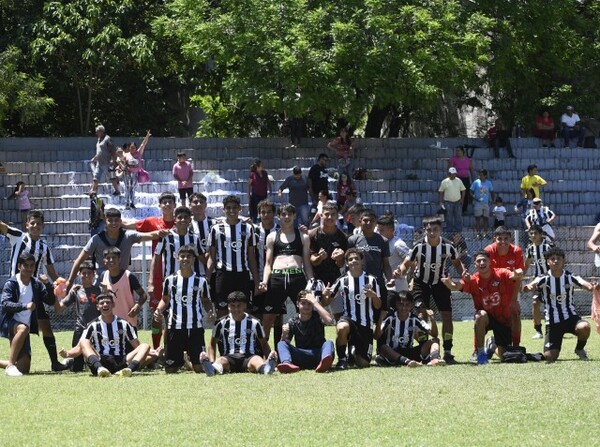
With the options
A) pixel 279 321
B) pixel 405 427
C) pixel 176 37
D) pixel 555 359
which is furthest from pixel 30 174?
pixel 405 427

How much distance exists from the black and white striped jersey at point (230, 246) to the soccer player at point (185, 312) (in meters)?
0.92

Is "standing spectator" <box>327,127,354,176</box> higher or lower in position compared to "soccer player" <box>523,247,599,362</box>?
higher

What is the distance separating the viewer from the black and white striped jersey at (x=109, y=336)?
1536cm

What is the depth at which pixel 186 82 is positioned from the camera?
133 feet

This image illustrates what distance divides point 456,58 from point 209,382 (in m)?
21.2

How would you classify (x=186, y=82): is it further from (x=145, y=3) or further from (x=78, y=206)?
(x=78, y=206)

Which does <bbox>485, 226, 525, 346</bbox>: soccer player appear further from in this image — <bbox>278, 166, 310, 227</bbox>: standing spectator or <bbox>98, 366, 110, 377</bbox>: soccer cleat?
<bbox>278, 166, 310, 227</bbox>: standing spectator

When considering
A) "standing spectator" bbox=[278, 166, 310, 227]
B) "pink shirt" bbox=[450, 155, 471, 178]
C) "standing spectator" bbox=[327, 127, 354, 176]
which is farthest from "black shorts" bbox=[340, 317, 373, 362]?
"pink shirt" bbox=[450, 155, 471, 178]

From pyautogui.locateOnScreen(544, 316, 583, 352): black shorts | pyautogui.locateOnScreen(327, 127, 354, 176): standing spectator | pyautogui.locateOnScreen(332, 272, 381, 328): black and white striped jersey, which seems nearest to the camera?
pyautogui.locateOnScreen(332, 272, 381, 328): black and white striped jersey

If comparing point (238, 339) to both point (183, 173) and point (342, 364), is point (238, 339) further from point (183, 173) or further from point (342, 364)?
point (183, 173)

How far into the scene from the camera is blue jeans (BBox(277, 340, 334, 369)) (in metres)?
15.3

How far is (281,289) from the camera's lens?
16391 millimetres

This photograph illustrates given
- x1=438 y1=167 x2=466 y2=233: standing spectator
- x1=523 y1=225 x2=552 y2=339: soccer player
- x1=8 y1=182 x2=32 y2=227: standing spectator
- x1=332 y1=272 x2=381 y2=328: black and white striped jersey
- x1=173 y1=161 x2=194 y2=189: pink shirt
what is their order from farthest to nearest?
x1=438 y1=167 x2=466 y2=233: standing spectator < x1=173 y1=161 x2=194 y2=189: pink shirt < x1=8 y1=182 x2=32 y2=227: standing spectator < x1=523 y1=225 x2=552 y2=339: soccer player < x1=332 y1=272 x2=381 y2=328: black and white striped jersey

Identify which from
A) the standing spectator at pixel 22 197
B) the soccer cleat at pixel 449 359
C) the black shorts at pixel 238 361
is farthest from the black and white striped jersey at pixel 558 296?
the standing spectator at pixel 22 197
